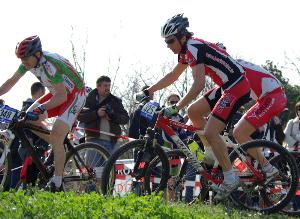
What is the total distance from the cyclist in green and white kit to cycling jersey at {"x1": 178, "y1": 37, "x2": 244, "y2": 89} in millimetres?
1795

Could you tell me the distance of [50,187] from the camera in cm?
817

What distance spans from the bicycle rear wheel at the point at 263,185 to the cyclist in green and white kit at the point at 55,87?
7.68 feet

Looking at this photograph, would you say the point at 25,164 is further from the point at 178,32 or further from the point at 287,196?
the point at 287,196

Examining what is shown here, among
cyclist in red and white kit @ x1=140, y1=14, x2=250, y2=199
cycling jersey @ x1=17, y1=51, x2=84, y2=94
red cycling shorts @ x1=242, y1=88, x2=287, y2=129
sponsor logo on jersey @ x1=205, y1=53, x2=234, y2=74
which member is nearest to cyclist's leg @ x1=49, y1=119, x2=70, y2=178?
cycling jersey @ x1=17, y1=51, x2=84, y2=94

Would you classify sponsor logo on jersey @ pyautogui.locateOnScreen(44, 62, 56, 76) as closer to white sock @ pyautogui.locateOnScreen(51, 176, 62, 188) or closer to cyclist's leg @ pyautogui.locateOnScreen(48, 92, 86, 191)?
cyclist's leg @ pyautogui.locateOnScreen(48, 92, 86, 191)

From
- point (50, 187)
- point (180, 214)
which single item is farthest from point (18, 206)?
point (50, 187)

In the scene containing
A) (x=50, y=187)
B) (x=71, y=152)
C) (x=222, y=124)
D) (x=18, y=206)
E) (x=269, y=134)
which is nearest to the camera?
(x=18, y=206)

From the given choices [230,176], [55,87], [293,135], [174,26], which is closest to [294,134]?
[293,135]

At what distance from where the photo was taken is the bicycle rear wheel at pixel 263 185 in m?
7.75

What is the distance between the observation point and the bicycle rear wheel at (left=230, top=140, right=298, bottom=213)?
7.75 metres

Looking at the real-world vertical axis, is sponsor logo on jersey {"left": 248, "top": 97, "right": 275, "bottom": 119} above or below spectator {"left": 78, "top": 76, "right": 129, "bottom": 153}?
below

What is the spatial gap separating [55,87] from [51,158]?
1.07 metres

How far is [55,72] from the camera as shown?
8.41 metres

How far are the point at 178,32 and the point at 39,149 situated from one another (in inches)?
107
